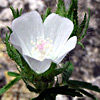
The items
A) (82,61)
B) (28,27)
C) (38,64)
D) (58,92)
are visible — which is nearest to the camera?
(38,64)

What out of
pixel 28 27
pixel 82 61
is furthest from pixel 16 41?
pixel 82 61

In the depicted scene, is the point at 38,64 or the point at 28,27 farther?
the point at 28,27

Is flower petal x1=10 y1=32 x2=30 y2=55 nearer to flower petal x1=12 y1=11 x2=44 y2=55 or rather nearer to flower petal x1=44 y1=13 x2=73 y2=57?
flower petal x1=12 y1=11 x2=44 y2=55

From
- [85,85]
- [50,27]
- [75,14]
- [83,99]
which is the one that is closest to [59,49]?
[50,27]

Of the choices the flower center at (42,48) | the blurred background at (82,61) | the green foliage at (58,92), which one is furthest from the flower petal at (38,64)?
the blurred background at (82,61)

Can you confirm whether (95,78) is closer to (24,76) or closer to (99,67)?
(99,67)

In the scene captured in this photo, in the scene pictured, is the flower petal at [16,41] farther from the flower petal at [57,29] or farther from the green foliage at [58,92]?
the green foliage at [58,92]

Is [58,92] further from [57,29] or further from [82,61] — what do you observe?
[82,61]
